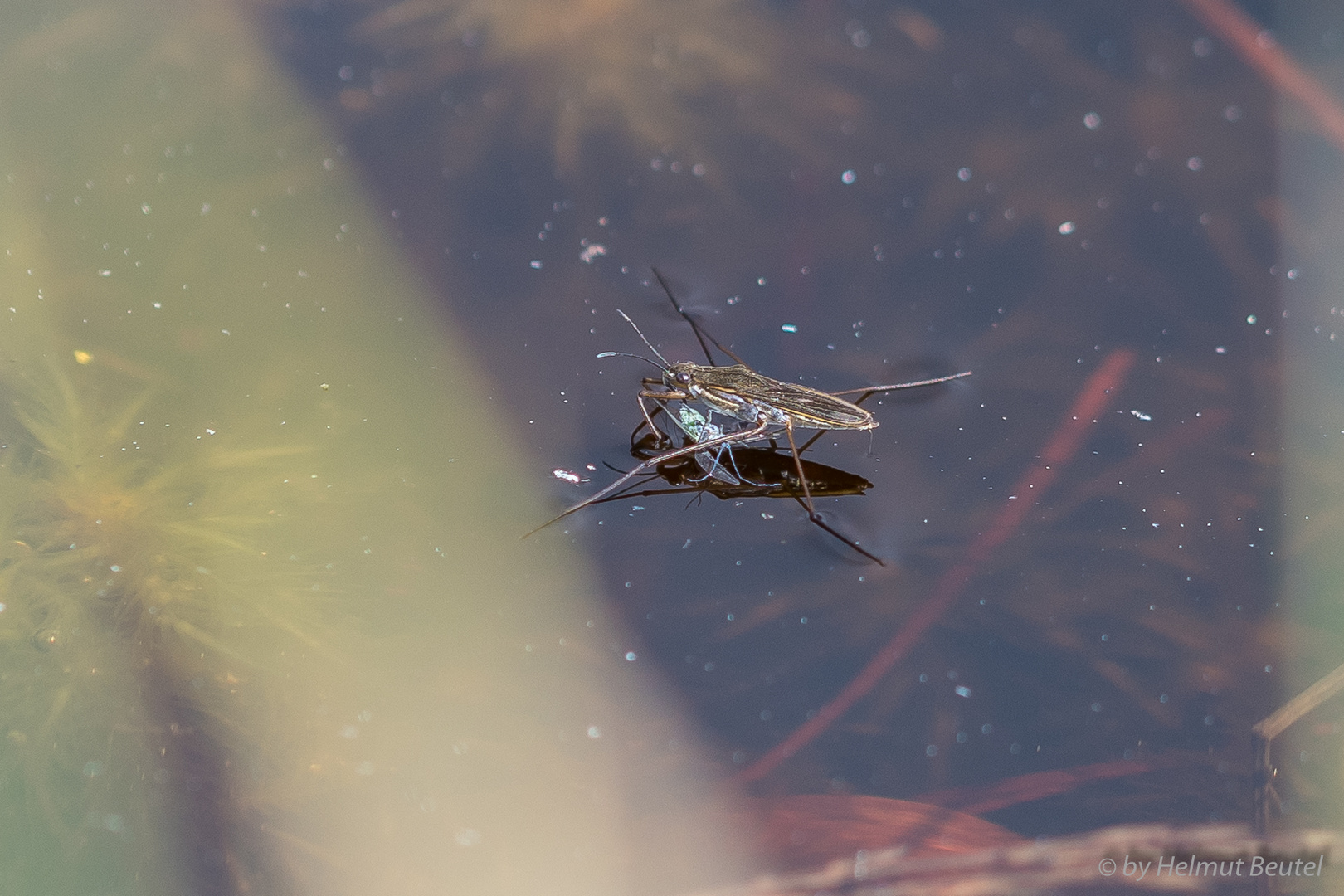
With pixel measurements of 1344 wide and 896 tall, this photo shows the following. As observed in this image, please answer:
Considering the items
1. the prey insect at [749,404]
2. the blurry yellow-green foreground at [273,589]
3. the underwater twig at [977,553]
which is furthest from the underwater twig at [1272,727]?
the blurry yellow-green foreground at [273,589]

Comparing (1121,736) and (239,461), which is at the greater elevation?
(239,461)

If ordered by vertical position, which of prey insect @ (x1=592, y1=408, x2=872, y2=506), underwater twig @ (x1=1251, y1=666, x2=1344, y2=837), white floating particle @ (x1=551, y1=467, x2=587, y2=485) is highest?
white floating particle @ (x1=551, y1=467, x2=587, y2=485)

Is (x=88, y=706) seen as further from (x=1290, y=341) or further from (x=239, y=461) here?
(x=1290, y=341)

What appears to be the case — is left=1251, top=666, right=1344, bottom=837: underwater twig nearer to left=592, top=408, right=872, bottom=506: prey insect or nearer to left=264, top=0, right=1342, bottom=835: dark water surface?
left=264, top=0, right=1342, bottom=835: dark water surface

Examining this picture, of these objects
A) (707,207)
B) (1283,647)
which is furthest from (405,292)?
(1283,647)

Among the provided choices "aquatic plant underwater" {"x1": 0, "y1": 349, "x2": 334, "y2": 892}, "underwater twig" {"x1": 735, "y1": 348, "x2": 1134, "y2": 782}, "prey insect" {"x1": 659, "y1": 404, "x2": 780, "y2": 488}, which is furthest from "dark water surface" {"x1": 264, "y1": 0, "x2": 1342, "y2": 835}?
"aquatic plant underwater" {"x1": 0, "y1": 349, "x2": 334, "y2": 892}

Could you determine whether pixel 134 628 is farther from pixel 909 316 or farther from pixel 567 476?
pixel 909 316
